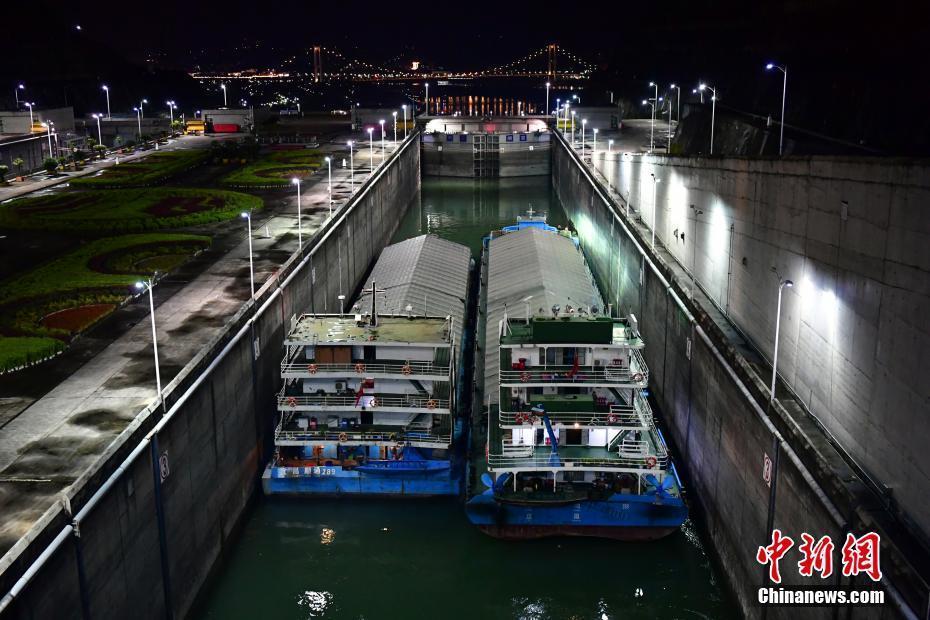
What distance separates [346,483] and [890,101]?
47.8m

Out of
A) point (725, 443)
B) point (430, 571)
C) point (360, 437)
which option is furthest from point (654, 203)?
point (430, 571)

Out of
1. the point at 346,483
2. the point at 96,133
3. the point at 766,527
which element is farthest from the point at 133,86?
the point at 766,527

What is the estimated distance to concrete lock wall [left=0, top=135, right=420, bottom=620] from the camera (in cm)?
2047

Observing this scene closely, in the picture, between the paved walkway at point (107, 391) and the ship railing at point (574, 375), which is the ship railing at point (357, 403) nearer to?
the ship railing at point (574, 375)

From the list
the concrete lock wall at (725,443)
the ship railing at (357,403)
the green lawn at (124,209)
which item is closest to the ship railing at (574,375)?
the ship railing at (357,403)

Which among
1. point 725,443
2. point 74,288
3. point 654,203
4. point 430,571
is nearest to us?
point 430,571

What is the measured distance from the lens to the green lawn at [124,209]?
57.5 metres

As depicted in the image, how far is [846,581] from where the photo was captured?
20.4m

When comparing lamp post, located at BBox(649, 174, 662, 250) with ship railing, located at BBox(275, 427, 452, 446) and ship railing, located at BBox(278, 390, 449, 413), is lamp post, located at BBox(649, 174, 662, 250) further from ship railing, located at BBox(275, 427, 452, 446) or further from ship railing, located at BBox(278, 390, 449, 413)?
ship railing, located at BBox(275, 427, 452, 446)

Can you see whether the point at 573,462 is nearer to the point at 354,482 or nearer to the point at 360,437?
the point at 360,437

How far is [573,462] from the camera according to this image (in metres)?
30.2

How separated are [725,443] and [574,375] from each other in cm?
543

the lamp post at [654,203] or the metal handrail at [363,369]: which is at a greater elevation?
the lamp post at [654,203]

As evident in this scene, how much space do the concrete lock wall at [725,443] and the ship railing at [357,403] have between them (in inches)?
369
